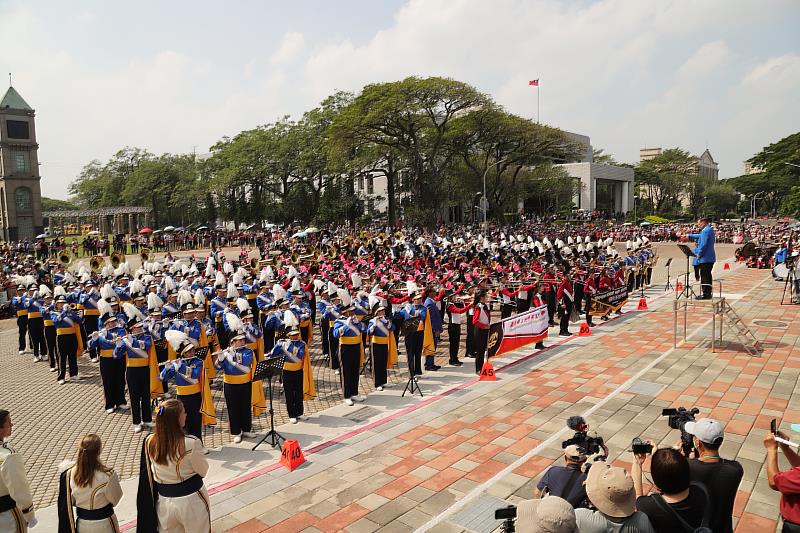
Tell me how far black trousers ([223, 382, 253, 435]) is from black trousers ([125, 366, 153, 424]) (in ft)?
6.22

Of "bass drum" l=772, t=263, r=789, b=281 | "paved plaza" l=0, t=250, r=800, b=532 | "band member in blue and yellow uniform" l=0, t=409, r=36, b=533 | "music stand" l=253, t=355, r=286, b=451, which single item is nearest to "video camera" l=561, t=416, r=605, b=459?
"paved plaza" l=0, t=250, r=800, b=532

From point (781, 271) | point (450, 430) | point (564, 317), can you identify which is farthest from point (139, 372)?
point (781, 271)

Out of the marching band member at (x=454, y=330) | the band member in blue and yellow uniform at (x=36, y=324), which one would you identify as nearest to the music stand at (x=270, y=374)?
the marching band member at (x=454, y=330)

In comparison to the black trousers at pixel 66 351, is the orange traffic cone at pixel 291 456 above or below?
below

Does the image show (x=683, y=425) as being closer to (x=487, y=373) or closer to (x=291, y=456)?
(x=291, y=456)

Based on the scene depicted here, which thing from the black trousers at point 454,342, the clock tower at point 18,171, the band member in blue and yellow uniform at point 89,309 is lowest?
the black trousers at point 454,342

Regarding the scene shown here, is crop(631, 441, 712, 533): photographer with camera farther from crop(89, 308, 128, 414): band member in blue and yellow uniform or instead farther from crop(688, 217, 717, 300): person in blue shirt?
crop(688, 217, 717, 300): person in blue shirt

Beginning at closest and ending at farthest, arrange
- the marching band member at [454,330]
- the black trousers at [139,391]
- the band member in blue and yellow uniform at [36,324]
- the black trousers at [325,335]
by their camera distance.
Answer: the black trousers at [139,391] → the marching band member at [454,330] → the black trousers at [325,335] → the band member in blue and yellow uniform at [36,324]

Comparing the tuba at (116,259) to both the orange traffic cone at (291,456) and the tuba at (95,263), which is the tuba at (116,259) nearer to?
the tuba at (95,263)

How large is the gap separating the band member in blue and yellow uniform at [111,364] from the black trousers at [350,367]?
400 centimetres

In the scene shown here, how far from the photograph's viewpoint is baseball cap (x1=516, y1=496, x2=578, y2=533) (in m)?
2.98

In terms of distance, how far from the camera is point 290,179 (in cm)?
6062

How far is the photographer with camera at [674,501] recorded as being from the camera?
142 inches

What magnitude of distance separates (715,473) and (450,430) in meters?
4.86
